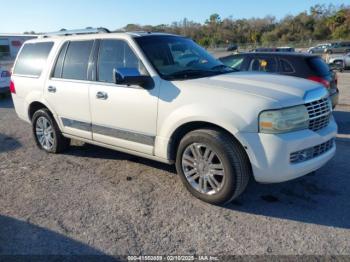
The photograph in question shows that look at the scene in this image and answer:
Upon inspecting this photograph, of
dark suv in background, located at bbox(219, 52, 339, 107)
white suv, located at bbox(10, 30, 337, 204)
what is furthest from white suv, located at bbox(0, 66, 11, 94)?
dark suv in background, located at bbox(219, 52, 339, 107)

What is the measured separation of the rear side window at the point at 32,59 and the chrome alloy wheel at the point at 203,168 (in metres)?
3.18

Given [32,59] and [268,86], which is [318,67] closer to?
[268,86]

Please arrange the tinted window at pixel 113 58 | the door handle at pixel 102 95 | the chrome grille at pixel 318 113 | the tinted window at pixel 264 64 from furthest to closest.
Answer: the tinted window at pixel 264 64
the door handle at pixel 102 95
the tinted window at pixel 113 58
the chrome grille at pixel 318 113

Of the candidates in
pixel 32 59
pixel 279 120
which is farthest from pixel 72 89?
pixel 279 120

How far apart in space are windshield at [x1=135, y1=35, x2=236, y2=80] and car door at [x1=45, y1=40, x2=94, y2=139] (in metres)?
1.01

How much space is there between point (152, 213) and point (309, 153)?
1.83 metres

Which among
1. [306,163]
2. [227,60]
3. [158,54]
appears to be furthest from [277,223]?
[227,60]

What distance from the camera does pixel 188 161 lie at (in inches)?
169

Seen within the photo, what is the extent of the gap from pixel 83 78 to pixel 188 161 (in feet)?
6.90

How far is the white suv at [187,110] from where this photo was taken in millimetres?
3754

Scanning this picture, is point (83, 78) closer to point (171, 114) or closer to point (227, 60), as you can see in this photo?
point (171, 114)

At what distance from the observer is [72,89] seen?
211 inches

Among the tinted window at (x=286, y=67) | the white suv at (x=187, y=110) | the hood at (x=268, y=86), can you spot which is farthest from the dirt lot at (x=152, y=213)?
the tinted window at (x=286, y=67)

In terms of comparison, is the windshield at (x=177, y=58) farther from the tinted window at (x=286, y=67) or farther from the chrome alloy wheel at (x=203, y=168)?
the tinted window at (x=286, y=67)
